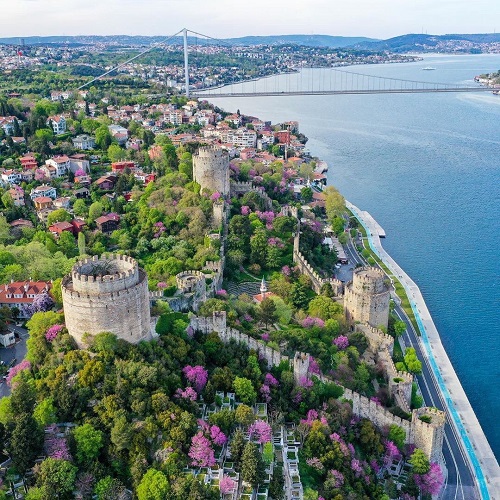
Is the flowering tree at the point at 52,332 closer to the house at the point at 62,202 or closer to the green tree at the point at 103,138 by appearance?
the house at the point at 62,202

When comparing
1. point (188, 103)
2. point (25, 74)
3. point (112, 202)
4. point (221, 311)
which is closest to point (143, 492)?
point (221, 311)

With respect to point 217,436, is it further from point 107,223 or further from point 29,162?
point 29,162

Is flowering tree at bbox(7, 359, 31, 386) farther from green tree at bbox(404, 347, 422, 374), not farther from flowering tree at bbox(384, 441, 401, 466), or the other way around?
green tree at bbox(404, 347, 422, 374)

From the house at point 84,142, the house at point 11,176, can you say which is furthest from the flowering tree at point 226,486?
the house at point 84,142

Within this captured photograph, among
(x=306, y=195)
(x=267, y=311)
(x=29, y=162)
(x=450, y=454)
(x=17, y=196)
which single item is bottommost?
(x=450, y=454)

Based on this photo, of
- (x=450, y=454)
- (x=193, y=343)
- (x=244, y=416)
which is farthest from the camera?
(x=450, y=454)

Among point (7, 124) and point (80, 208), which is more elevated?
point (7, 124)

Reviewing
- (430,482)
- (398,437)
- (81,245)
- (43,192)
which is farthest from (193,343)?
(43,192)

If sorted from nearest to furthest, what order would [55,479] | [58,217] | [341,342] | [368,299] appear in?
[55,479], [341,342], [368,299], [58,217]
